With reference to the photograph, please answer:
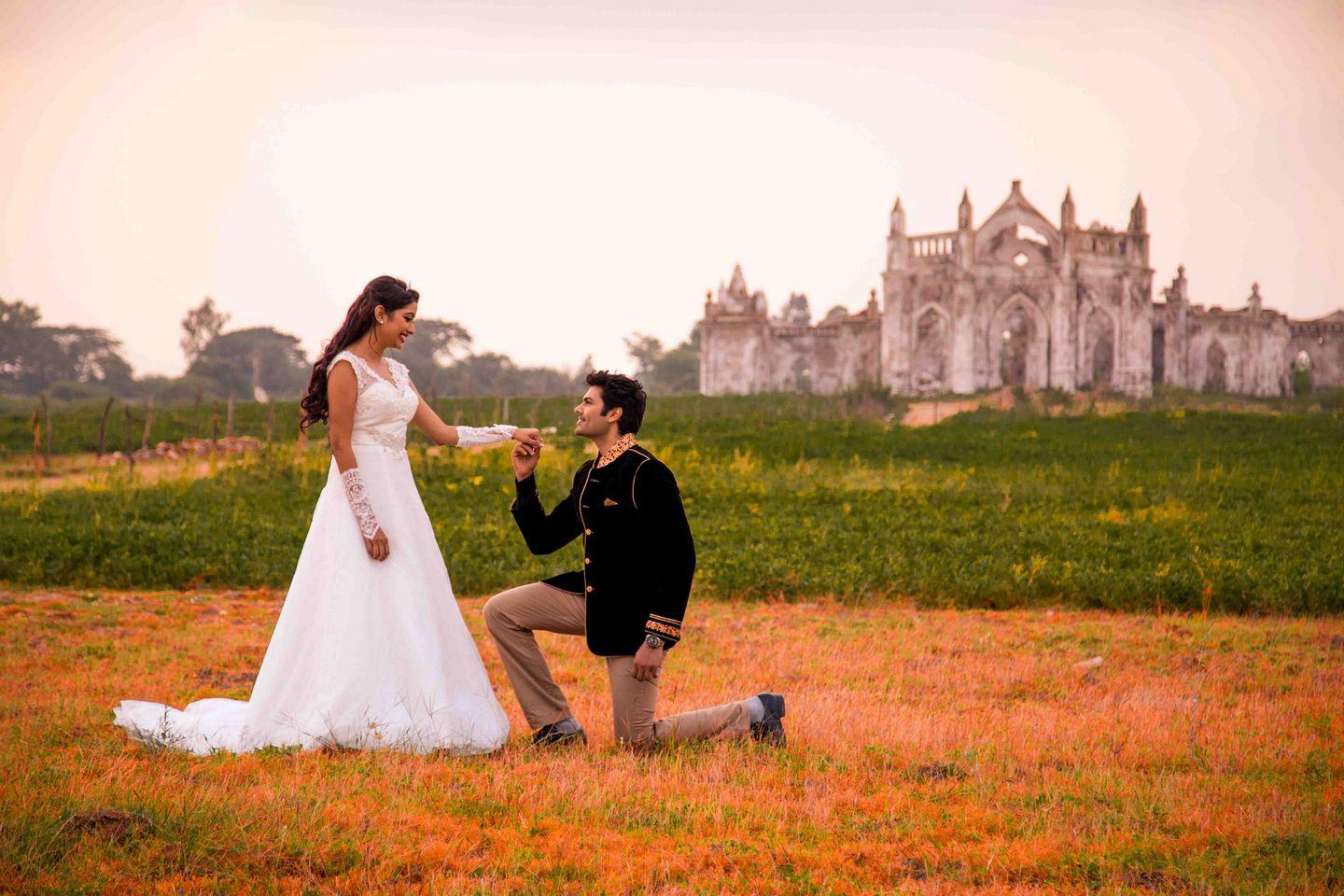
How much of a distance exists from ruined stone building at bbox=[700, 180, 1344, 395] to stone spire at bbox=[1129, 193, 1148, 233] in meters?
0.06

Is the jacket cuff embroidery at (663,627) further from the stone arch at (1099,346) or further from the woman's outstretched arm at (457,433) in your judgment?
the stone arch at (1099,346)

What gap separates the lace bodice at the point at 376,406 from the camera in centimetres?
645

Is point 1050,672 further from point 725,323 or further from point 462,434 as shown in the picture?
point 725,323

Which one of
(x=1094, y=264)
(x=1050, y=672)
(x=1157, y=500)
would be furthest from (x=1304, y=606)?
(x=1094, y=264)

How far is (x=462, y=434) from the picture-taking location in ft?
23.3

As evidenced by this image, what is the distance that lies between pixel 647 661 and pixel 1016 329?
171ft

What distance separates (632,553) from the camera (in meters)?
6.38

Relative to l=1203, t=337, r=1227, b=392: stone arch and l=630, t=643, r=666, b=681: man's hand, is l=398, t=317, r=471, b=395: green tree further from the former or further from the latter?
l=630, t=643, r=666, b=681: man's hand

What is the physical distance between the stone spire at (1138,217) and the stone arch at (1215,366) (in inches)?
276

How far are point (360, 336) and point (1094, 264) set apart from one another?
50.4m

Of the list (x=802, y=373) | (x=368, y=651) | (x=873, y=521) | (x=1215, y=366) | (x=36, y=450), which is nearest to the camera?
(x=368, y=651)

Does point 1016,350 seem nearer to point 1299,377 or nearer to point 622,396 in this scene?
point 1299,377

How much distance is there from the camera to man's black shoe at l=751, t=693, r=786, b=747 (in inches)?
258

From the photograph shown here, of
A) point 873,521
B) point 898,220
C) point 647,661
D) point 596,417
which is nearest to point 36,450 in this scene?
point 873,521
